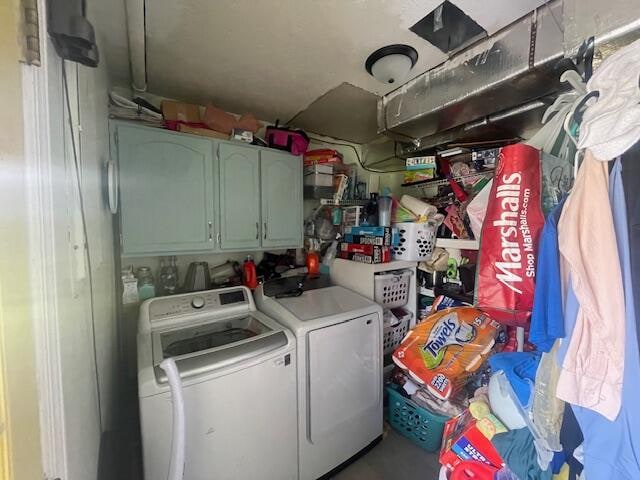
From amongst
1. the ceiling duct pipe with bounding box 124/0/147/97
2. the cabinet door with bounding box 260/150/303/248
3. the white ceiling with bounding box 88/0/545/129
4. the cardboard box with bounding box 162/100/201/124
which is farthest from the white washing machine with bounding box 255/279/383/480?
Answer: the ceiling duct pipe with bounding box 124/0/147/97

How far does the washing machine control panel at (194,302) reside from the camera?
1408 millimetres

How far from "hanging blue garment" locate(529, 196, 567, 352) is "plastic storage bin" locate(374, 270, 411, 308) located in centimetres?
110

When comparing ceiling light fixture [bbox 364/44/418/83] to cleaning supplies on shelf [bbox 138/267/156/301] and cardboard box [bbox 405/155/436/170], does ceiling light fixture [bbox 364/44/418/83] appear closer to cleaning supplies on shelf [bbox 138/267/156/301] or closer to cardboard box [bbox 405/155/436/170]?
cardboard box [bbox 405/155/436/170]

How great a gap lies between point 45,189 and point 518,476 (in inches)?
62.0

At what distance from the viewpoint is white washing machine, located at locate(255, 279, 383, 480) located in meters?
1.39

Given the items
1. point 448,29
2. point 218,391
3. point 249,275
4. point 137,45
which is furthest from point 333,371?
point 137,45

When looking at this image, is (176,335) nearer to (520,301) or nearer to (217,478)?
(217,478)

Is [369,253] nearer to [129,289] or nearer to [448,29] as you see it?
[448,29]

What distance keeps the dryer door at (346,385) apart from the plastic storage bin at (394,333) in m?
0.26

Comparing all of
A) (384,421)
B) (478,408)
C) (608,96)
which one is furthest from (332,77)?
(384,421)

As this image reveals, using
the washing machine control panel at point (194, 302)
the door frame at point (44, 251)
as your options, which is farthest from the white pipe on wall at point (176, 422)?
the washing machine control panel at point (194, 302)

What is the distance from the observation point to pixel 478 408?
3.72ft

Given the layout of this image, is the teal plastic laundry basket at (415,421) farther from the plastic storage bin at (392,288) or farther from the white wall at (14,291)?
the white wall at (14,291)

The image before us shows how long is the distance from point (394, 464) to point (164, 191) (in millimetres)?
2110
